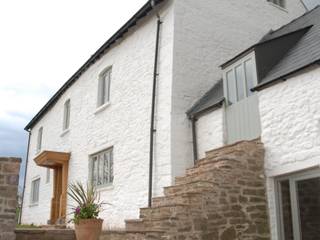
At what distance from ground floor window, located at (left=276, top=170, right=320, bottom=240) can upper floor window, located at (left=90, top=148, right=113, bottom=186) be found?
6150 mm

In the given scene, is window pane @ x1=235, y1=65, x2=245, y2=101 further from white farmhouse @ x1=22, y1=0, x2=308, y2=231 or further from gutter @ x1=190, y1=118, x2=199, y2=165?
gutter @ x1=190, y1=118, x2=199, y2=165

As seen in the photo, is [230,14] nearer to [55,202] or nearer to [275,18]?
[275,18]

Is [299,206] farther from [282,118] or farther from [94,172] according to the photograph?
[94,172]

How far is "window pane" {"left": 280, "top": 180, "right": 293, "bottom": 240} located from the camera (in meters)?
8.32

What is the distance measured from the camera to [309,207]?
8039 mm

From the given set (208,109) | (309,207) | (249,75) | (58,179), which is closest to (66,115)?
(58,179)

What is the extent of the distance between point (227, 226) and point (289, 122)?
2344 millimetres

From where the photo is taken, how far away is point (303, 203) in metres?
8.15

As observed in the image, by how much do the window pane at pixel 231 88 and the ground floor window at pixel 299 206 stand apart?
2.43m

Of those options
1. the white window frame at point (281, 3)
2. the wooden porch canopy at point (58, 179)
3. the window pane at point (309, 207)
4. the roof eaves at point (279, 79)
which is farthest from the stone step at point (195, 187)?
the white window frame at point (281, 3)

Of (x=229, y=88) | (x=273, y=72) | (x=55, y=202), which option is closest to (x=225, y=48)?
(x=229, y=88)

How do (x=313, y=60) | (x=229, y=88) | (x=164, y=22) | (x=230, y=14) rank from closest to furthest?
(x=313, y=60) < (x=229, y=88) < (x=164, y=22) < (x=230, y=14)

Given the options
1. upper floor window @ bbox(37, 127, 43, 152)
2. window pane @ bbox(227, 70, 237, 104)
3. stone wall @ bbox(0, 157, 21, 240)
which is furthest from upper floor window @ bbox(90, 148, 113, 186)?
upper floor window @ bbox(37, 127, 43, 152)

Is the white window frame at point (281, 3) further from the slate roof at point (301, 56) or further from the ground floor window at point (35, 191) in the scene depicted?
the ground floor window at point (35, 191)
